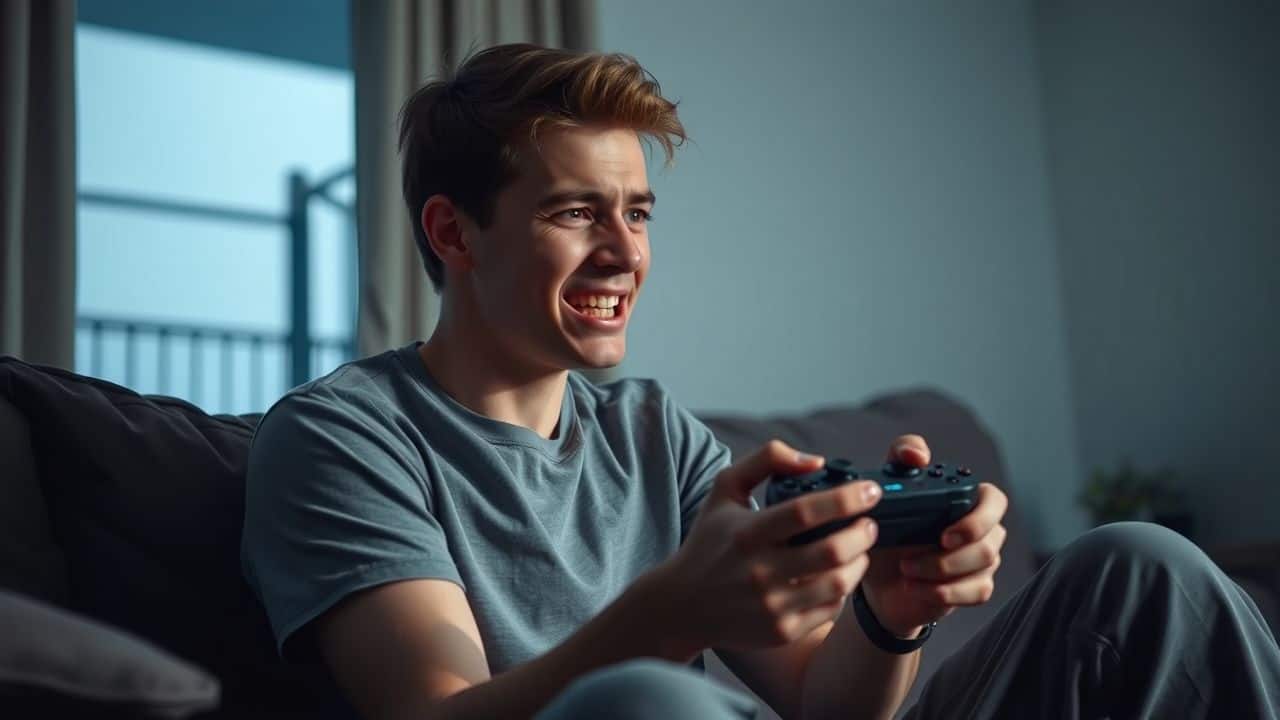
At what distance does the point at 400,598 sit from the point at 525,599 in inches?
7.9

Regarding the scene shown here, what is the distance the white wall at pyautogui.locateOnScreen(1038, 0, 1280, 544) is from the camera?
2949mm

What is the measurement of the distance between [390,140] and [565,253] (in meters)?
1.17

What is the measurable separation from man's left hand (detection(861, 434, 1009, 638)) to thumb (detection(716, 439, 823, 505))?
0.12 metres

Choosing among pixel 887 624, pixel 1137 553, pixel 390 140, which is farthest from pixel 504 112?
pixel 390 140

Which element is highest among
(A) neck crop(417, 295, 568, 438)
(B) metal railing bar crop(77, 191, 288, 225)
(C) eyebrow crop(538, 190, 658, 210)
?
(B) metal railing bar crop(77, 191, 288, 225)

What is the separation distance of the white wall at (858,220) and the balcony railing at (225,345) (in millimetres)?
2048

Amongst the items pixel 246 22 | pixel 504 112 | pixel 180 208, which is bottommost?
pixel 504 112

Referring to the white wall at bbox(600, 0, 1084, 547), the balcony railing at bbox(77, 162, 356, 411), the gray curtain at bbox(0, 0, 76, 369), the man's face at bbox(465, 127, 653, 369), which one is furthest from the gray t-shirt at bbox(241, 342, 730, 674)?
the balcony railing at bbox(77, 162, 356, 411)

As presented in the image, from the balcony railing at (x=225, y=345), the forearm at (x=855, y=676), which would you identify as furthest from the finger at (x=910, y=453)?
the balcony railing at (x=225, y=345)

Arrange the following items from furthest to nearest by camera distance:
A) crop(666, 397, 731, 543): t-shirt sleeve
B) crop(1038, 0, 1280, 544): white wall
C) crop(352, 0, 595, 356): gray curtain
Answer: crop(1038, 0, 1280, 544): white wall → crop(352, 0, 595, 356): gray curtain → crop(666, 397, 731, 543): t-shirt sleeve

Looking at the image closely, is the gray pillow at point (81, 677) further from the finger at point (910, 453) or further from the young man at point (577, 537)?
the finger at point (910, 453)

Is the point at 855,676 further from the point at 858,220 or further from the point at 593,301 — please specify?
the point at 858,220

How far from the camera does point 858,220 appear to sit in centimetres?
309

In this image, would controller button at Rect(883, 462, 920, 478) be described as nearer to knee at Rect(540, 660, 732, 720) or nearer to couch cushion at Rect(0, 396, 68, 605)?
knee at Rect(540, 660, 732, 720)
